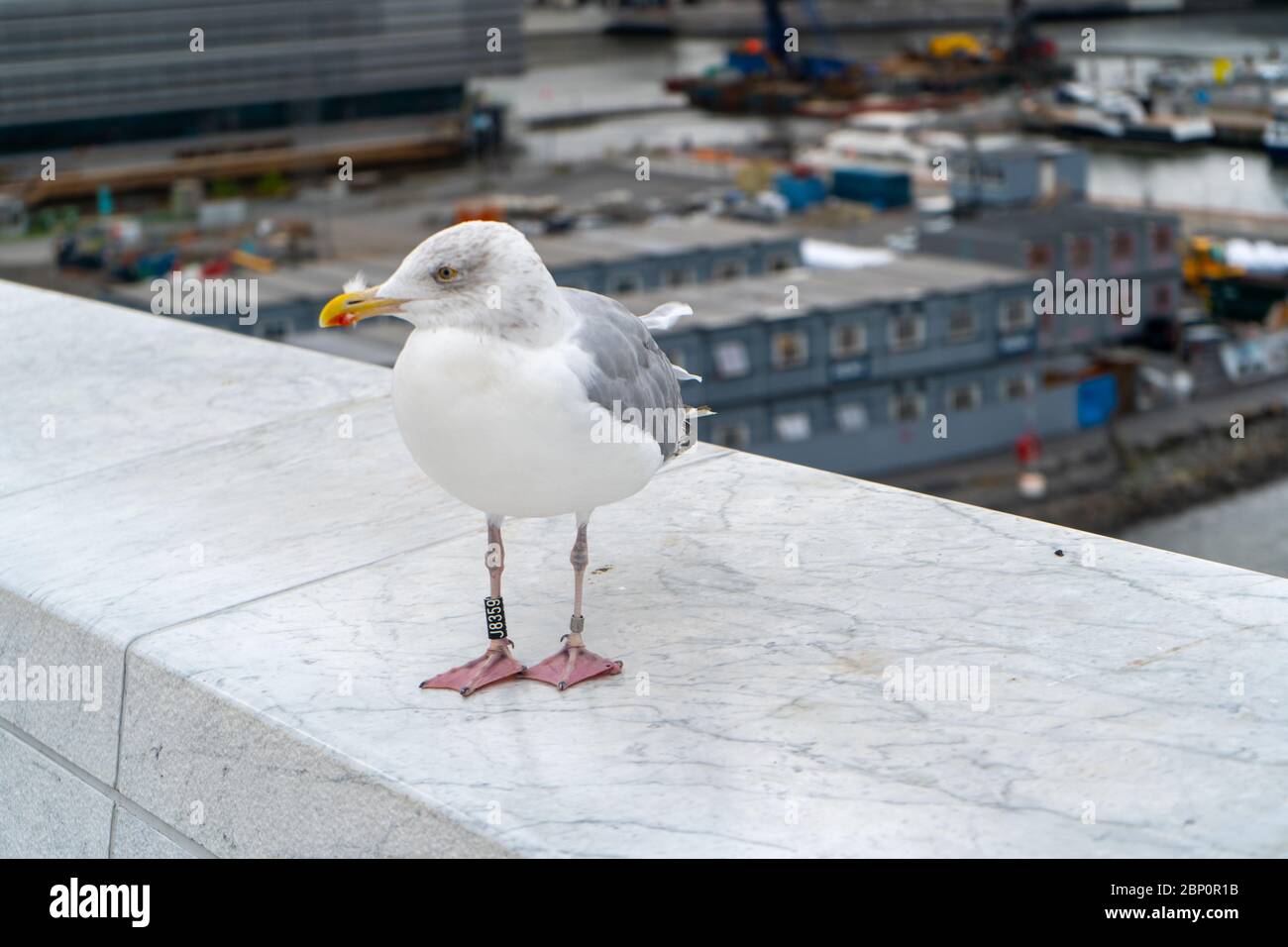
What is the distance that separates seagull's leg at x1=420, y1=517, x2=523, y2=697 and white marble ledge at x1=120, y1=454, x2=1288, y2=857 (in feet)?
0.06

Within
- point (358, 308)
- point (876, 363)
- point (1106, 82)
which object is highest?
point (358, 308)

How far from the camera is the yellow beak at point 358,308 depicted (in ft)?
5.91

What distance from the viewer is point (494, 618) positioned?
6.39 feet

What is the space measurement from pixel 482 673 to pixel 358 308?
43cm

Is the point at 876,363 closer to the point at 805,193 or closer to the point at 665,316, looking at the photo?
the point at 805,193

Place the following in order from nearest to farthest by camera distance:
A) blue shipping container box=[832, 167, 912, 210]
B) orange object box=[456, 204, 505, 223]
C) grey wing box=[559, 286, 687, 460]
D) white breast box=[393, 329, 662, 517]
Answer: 1. white breast box=[393, 329, 662, 517]
2. grey wing box=[559, 286, 687, 460]
3. orange object box=[456, 204, 505, 223]
4. blue shipping container box=[832, 167, 912, 210]

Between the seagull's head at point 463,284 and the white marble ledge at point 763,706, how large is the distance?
42 cm

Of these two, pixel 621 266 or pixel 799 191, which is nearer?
pixel 621 266

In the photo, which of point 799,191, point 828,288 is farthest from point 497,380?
point 799,191

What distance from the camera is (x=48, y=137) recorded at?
118 feet

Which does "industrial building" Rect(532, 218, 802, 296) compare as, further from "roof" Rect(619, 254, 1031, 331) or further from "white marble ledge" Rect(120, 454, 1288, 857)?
"white marble ledge" Rect(120, 454, 1288, 857)

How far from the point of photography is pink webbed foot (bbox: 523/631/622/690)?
6.34 feet

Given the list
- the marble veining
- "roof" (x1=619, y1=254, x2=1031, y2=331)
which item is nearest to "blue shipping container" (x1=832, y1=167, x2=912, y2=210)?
"roof" (x1=619, y1=254, x2=1031, y2=331)
